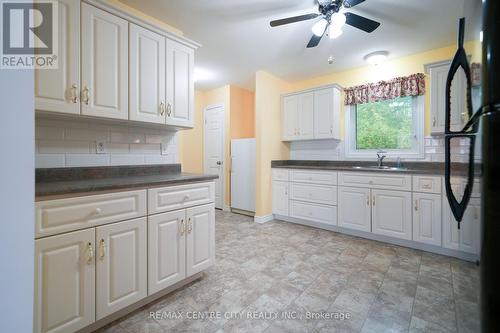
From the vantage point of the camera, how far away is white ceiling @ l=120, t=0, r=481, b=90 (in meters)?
2.10

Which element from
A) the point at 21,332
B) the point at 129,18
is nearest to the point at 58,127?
the point at 129,18

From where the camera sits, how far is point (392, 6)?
6.91ft

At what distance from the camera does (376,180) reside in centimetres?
285

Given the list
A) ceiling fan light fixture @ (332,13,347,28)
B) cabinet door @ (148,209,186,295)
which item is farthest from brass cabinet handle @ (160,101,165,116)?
ceiling fan light fixture @ (332,13,347,28)

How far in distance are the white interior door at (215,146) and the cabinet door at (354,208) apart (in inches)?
94.1

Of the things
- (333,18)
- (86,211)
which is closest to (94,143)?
(86,211)

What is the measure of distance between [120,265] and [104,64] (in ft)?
4.55

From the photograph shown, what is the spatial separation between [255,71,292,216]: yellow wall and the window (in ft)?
3.95

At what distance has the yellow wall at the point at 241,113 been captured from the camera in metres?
4.57

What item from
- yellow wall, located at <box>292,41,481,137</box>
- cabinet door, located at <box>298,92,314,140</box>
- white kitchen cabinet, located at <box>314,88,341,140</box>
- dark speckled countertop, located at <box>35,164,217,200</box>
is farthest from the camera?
cabinet door, located at <box>298,92,314,140</box>

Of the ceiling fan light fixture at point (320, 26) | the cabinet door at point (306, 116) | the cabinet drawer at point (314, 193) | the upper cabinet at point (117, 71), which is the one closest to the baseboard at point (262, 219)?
the cabinet drawer at point (314, 193)

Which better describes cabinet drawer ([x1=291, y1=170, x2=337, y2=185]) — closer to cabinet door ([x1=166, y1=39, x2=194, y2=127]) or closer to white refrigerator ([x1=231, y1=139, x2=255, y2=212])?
white refrigerator ([x1=231, y1=139, x2=255, y2=212])

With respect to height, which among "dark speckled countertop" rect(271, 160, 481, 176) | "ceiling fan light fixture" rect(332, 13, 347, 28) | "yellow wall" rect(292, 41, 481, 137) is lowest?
"dark speckled countertop" rect(271, 160, 481, 176)

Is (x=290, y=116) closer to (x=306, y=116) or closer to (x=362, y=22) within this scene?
(x=306, y=116)
